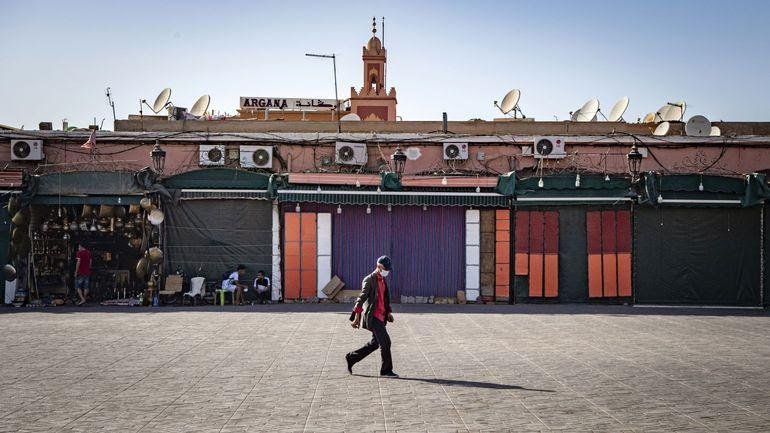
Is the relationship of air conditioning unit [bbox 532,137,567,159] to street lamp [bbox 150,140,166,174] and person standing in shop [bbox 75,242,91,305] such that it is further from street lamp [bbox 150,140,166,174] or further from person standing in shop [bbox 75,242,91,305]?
person standing in shop [bbox 75,242,91,305]

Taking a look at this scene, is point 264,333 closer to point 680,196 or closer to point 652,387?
point 652,387

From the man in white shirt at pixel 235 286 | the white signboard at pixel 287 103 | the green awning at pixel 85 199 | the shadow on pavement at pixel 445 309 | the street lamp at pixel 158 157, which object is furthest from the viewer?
the white signboard at pixel 287 103

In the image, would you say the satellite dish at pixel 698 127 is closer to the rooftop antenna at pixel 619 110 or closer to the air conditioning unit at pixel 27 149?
the rooftop antenna at pixel 619 110

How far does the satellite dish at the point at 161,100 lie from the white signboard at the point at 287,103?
12872 mm

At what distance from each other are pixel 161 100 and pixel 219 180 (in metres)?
6.25

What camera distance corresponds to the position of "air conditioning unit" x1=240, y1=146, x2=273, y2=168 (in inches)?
963

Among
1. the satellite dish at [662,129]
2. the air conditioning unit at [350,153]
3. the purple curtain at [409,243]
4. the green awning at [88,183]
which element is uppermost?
the satellite dish at [662,129]

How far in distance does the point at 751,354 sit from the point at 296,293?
13.4 m

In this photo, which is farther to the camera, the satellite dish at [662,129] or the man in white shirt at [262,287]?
the satellite dish at [662,129]

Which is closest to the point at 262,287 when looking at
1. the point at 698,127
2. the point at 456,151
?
the point at 456,151

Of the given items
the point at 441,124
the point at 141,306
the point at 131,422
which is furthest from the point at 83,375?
the point at 441,124

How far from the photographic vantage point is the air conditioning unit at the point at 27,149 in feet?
79.5

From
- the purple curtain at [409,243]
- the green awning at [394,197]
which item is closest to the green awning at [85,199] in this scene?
the green awning at [394,197]

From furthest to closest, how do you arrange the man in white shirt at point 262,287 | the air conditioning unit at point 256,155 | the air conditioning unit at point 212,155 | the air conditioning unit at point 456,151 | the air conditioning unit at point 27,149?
the air conditioning unit at point 456,151
the air conditioning unit at point 256,155
the air conditioning unit at point 212,155
the air conditioning unit at point 27,149
the man in white shirt at point 262,287
